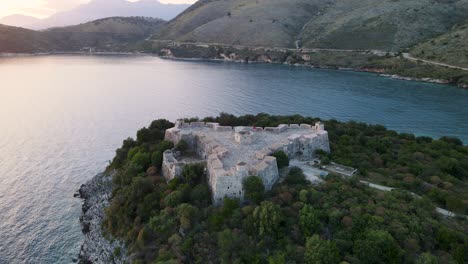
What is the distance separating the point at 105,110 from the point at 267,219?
56.4 metres

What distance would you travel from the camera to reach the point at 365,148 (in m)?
39.2

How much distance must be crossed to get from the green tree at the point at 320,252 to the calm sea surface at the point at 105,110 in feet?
67.3

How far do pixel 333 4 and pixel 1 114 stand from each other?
536 feet

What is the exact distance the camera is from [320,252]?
71.2ft

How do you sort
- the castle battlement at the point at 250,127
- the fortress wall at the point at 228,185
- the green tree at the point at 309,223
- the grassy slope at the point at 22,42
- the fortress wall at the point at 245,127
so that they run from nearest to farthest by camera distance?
the green tree at the point at 309,223, the fortress wall at the point at 228,185, the castle battlement at the point at 250,127, the fortress wall at the point at 245,127, the grassy slope at the point at 22,42

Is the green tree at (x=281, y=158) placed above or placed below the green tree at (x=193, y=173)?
above

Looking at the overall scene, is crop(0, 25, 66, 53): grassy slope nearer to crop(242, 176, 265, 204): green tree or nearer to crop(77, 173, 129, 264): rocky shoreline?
crop(77, 173, 129, 264): rocky shoreline

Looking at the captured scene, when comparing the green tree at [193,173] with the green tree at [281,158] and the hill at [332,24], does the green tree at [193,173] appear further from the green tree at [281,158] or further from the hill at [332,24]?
the hill at [332,24]

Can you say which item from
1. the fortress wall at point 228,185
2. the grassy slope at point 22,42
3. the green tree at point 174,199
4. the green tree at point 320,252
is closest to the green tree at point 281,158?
the fortress wall at point 228,185

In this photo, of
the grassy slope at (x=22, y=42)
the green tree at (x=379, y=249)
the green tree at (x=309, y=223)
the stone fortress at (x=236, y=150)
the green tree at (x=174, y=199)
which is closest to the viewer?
the green tree at (x=379, y=249)

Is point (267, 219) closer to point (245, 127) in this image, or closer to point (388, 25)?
point (245, 127)

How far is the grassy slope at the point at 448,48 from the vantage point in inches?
3715

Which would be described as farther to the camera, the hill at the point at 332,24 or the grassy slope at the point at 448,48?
the hill at the point at 332,24

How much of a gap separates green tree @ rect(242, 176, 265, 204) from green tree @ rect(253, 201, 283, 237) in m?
1.73
